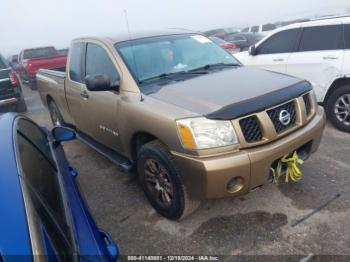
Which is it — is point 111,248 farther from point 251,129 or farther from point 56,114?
point 56,114

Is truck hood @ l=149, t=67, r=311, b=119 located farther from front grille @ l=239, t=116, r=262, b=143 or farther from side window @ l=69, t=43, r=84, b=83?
side window @ l=69, t=43, r=84, b=83

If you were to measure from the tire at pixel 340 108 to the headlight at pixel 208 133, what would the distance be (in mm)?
3387

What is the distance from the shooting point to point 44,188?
5.97 feet

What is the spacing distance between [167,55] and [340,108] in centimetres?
321

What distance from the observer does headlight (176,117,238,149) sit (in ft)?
8.15

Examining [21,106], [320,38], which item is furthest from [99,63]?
[21,106]

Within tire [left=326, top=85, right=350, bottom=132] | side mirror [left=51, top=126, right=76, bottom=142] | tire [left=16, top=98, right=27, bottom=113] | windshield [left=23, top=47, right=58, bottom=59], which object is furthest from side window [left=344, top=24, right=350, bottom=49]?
windshield [left=23, top=47, right=58, bottom=59]

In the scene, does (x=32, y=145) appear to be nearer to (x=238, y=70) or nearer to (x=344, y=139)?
(x=238, y=70)

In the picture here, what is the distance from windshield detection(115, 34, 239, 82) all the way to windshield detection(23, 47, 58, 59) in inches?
507

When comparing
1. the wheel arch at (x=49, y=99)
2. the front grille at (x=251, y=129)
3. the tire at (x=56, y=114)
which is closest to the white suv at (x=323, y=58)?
the front grille at (x=251, y=129)

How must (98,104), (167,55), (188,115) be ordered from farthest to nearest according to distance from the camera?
(98,104), (167,55), (188,115)

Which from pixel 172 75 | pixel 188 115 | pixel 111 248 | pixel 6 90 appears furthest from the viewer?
pixel 6 90

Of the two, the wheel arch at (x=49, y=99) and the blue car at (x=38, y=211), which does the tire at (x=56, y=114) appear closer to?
the wheel arch at (x=49, y=99)

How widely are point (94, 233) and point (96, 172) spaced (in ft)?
8.95
